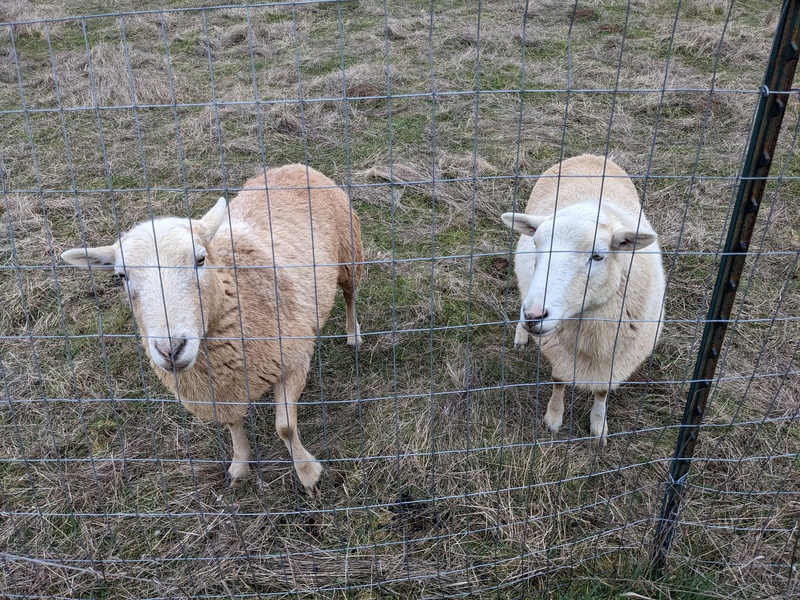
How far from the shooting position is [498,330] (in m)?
4.40

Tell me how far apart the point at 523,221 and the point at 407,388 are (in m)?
1.34

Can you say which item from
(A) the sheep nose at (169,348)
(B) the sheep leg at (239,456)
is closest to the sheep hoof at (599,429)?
(B) the sheep leg at (239,456)

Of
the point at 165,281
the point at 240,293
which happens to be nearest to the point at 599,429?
the point at 240,293

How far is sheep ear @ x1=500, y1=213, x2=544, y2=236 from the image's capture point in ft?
10.4

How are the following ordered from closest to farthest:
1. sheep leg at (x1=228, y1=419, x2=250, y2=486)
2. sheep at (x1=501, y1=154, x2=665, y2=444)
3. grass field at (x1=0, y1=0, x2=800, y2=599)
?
grass field at (x1=0, y1=0, x2=800, y2=599) → sheep at (x1=501, y1=154, x2=665, y2=444) → sheep leg at (x1=228, y1=419, x2=250, y2=486)

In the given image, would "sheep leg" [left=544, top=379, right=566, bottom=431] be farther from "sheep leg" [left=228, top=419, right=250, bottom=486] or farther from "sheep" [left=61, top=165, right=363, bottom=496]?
"sheep leg" [left=228, top=419, right=250, bottom=486]

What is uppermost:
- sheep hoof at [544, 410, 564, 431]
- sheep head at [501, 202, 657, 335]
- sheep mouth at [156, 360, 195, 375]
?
sheep head at [501, 202, 657, 335]

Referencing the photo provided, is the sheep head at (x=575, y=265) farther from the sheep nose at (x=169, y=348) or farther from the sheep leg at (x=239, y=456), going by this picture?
the sheep leg at (x=239, y=456)

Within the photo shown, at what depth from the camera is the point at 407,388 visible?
3.92 metres

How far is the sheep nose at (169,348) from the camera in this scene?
248 centimetres

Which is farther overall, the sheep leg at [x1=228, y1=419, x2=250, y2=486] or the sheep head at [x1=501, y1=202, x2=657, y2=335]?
the sheep leg at [x1=228, y1=419, x2=250, y2=486]

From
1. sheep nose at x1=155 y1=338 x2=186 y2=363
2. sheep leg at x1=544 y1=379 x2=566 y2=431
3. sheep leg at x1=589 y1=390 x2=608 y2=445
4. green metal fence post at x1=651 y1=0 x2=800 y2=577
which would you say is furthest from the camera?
sheep leg at x1=544 y1=379 x2=566 y2=431

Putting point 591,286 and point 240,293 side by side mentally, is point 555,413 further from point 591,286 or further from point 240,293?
point 240,293

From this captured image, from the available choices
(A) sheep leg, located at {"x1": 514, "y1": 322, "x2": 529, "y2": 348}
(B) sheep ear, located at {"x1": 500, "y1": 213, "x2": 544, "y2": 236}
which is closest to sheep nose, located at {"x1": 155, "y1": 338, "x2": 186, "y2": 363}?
(B) sheep ear, located at {"x1": 500, "y1": 213, "x2": 544, "y2": 236}
